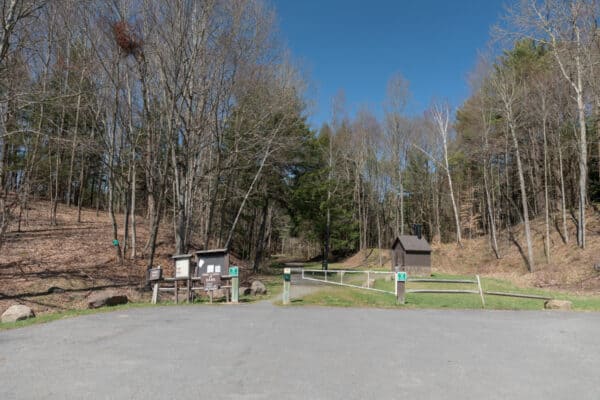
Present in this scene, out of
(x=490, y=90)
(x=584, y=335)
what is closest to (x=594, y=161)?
(x=490, y=90)

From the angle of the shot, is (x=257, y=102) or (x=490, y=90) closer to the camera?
(x=257, y=102)

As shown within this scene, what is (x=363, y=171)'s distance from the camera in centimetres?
4366

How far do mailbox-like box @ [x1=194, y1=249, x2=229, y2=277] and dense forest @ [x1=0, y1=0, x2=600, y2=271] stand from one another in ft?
8.58

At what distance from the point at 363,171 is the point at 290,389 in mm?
40385

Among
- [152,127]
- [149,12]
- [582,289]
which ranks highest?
[149,12]

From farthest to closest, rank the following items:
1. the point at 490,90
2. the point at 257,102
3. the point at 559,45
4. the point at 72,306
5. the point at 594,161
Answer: the point at 594,161 < the point at 490,90 < the point at 559,45 < the point at 257,102 < the point at 72,306

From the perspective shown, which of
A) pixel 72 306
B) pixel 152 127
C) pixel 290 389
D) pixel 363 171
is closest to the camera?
pixel 290 389

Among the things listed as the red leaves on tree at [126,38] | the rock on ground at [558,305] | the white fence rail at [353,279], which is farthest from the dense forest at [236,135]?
the rock on ground at [558,305]

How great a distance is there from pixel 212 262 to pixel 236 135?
7011mm

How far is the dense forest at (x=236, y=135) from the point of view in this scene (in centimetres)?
1467

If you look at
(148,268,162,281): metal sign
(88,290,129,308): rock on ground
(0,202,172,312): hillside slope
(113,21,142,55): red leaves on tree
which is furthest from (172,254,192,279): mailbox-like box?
(113,21,142,55): red leaves on tree

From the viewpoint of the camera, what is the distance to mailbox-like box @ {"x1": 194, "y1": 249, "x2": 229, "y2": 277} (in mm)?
12344

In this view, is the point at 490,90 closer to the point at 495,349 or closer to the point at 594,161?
the point at 594,161

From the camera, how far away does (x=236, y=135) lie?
58.2 feet
